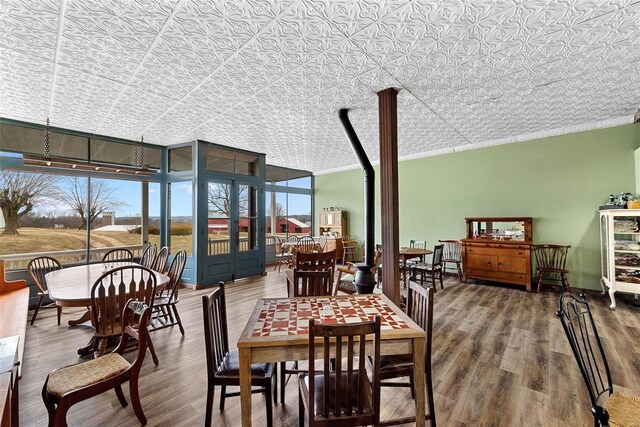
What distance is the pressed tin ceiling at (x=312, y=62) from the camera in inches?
84.7

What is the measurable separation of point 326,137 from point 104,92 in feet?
11.4

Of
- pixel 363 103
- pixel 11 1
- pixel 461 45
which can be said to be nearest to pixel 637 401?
pixel 461 45

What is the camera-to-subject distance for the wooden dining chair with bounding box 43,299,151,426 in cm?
165

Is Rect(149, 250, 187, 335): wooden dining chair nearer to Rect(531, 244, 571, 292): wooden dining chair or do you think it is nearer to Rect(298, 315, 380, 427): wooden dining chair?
Rect(298, 315, 380, 427): wooden dining chair

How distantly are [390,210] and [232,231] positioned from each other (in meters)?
4.03

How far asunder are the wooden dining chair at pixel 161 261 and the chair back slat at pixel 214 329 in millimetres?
2480

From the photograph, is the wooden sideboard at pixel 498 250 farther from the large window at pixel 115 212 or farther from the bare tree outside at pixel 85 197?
the bare tree outside at pixel 85 197

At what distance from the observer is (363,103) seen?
386 cm

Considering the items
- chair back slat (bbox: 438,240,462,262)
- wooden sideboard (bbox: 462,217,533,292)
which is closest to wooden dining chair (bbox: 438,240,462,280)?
chair back slat (bbox: 438,240,462,262)

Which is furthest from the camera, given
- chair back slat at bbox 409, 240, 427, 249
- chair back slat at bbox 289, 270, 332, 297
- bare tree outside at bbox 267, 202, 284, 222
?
bare tree outside at bbox 267, 202, 284, 222

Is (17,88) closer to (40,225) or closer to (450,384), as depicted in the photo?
(40,225)

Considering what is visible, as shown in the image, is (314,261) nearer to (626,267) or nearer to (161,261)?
(161,261)

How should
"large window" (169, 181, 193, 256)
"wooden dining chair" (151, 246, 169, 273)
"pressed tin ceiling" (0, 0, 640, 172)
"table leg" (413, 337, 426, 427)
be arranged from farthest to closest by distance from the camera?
"large window" (169, 181, 193, 256)
"wooden dining chair" (151, 246, 169, 273)
"pressed tin ceiling" (0, 0, 640, 172)
"table leg" (413, 337, 426, 427)

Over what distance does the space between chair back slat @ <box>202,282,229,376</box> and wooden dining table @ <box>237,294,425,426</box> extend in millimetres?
226
